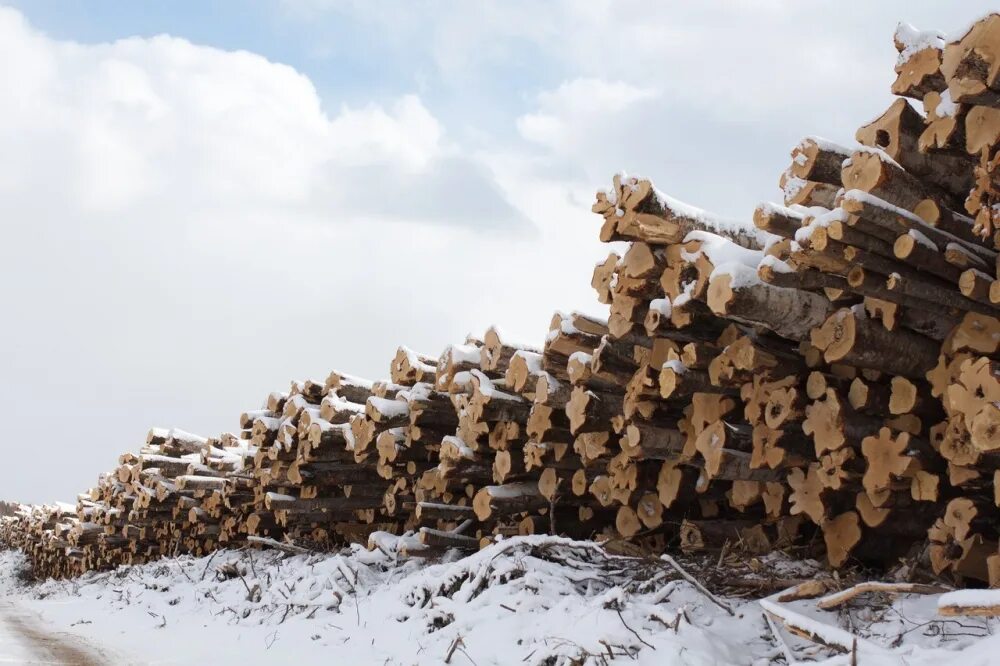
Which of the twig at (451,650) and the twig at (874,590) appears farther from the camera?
the twig at (451,650)

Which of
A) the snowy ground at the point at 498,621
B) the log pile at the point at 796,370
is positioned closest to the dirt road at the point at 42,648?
the snowy ground at the point at 498,621

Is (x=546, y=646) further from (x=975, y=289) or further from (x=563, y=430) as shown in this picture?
(x=975, y=289)

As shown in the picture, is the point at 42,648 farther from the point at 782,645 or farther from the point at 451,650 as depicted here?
the point at 782,645

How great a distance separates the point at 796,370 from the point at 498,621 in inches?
90.6

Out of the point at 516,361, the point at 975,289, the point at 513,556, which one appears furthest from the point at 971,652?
the point at 516,361

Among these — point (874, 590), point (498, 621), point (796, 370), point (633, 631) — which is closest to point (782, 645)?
point (874, 590)

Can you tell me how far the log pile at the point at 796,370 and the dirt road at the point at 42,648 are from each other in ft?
9.07

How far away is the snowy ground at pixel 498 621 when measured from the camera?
3.95m

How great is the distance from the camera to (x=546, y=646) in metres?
4.46

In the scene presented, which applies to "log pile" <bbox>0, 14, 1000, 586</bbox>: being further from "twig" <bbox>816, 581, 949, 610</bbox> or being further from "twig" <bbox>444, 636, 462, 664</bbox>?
"twig" <bbox>444, 636, 462, 664</bbox>

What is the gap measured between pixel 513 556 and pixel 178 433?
10550 millimetres

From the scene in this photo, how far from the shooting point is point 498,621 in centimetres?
509

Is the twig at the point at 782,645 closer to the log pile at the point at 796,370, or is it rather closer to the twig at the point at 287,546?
the log pile at the point at 796,370

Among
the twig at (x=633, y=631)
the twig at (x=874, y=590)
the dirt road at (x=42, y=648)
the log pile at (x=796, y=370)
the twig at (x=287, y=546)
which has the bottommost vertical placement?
the dirt road at (x=42, y=648)
